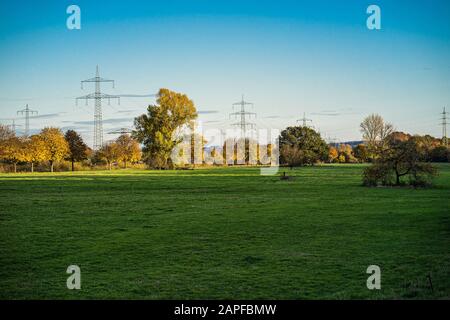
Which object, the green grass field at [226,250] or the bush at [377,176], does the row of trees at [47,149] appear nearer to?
the green grass field at [226,250]

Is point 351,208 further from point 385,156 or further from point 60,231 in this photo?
point 385,156

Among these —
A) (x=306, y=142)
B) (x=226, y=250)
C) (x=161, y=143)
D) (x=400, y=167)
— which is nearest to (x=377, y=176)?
(x=400, y=167)

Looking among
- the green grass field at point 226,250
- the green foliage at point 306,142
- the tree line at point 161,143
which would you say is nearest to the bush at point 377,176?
the green grass field at point 226,250

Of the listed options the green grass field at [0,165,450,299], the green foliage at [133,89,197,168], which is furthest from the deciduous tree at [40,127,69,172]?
the green grass field at [0,165,450,299]

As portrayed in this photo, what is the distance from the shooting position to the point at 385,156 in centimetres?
3903

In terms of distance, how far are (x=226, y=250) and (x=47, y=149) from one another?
8507 centimetres

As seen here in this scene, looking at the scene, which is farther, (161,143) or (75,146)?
(75,146)

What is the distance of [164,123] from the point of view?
295ft

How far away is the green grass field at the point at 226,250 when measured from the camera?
937 centimetres

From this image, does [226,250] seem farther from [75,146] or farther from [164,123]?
[75,146]

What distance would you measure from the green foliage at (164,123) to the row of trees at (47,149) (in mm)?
16974

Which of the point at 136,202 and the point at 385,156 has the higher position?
the point at 385,156
